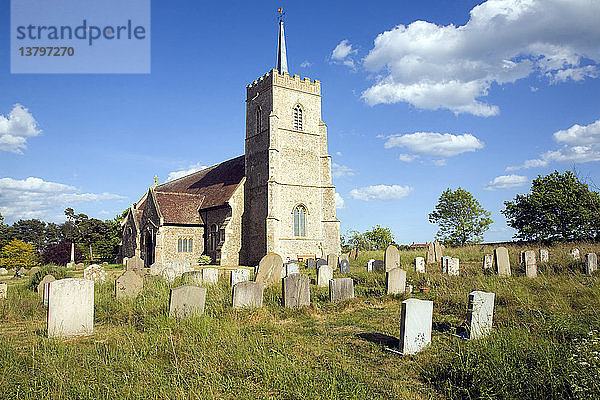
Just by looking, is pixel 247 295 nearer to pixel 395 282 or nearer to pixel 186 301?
pixel 186 301

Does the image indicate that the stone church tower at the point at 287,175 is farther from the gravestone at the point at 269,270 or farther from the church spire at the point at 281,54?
the gravestone at the point at 269,270

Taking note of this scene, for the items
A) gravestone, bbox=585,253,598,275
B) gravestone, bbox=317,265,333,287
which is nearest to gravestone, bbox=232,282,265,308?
gravestone, bbox=317,265,333,287

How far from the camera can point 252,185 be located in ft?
96.0

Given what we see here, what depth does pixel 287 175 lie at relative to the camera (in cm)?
2836

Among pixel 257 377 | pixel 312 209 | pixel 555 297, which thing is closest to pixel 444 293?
pixel 555 297

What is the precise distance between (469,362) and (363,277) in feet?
33.2

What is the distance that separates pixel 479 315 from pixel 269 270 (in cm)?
805

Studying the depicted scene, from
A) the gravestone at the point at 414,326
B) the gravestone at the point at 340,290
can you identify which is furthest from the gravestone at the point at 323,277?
the gravestone at the point at 414,326

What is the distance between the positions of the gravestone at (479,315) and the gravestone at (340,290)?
4285mm

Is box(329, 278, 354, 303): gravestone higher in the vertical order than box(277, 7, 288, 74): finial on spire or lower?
lower

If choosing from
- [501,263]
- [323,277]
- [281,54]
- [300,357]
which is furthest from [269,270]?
[281,54]

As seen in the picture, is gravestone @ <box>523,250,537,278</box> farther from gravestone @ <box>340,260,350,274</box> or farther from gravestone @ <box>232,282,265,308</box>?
gravestone @ <box>232,282,265,308</box>

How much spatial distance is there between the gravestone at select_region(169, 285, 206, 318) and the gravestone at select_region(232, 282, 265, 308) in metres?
0.93

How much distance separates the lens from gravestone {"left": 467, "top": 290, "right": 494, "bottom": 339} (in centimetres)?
685
